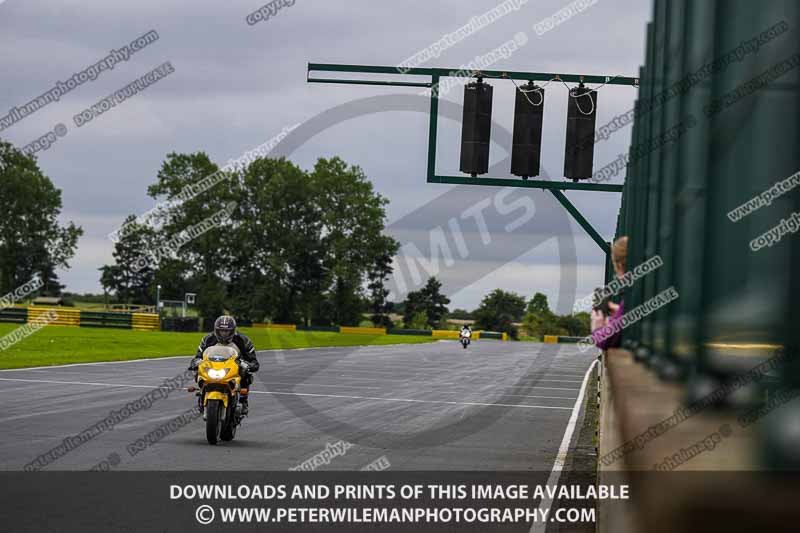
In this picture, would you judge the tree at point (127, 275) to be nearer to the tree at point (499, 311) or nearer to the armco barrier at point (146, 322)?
the tree at point (499, 311)

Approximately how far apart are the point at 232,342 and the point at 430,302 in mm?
115455

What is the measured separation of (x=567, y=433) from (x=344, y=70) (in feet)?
32.0

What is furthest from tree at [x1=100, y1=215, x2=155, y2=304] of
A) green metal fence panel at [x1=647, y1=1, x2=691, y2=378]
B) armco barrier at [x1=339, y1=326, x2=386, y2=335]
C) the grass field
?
green metal fence panel at [x1=647, y1=1, x2=691, y2=378]

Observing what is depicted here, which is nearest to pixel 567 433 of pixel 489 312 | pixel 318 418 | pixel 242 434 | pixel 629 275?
pixel 318 418

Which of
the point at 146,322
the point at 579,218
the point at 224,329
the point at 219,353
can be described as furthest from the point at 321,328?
the point at 219,353

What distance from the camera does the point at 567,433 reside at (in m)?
16.8

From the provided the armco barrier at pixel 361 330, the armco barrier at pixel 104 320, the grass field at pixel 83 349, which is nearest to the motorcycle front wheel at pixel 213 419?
the grass field at pixel 83 349

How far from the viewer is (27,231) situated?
95.7 meters

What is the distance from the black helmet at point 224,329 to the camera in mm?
13273

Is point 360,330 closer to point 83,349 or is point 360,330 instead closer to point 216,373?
point 83,349

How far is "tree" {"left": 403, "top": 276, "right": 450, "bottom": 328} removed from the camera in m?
124

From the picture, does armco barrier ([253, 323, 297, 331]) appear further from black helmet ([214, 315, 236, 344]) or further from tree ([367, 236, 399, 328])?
black helmet ([214, 315, 236, 344])

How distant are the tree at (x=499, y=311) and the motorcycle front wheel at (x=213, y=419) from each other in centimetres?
12080

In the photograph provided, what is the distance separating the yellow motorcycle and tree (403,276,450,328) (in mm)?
109384
